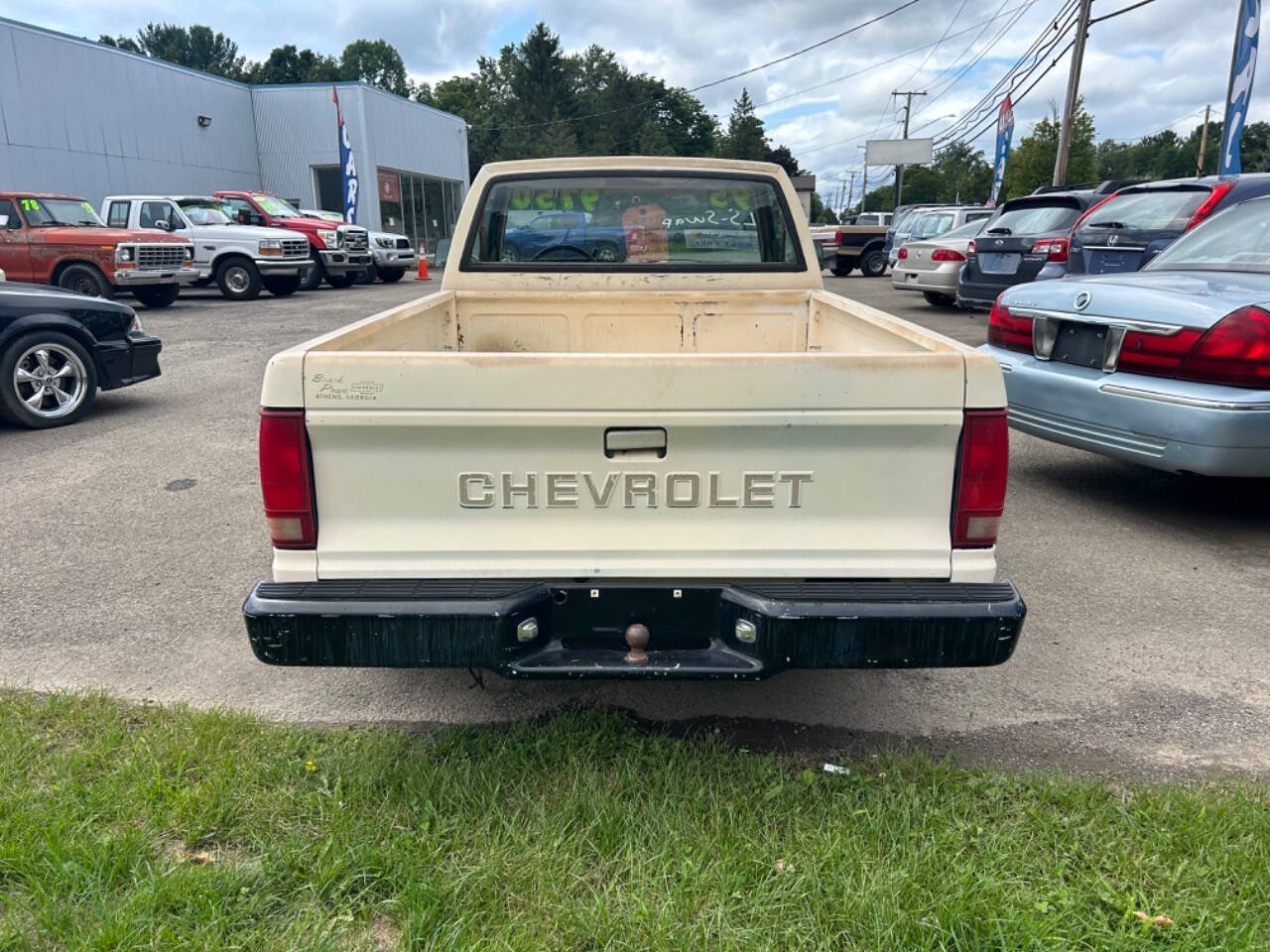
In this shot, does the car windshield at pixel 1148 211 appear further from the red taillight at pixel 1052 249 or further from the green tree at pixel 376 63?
the green tree at pixel 376 63

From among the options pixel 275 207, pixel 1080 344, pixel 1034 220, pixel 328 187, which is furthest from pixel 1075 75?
pixel 328 187

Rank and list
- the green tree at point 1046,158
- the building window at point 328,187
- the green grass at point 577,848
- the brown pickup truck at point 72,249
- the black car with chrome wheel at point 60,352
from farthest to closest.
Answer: the green tree at point 1046,158 < the building window at point 328,187 < the brown pickup truck at point 72,249 < the black car with chrome wheel at point 60,352 < the green grass at point 577,848

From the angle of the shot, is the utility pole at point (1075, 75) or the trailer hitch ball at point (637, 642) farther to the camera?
the utility pole at point (1075, 75)

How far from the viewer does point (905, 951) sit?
2027mm

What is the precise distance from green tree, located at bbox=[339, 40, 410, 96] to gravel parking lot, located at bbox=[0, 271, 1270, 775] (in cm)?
9647

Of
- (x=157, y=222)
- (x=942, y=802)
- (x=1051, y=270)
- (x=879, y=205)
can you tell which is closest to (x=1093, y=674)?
(x=942, y=802)

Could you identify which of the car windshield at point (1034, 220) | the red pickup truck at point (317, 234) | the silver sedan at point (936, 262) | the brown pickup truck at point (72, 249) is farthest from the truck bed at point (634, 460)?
the red pickup truck at point (317, 234)

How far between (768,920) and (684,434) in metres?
1.20

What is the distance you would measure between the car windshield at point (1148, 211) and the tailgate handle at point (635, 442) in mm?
7930

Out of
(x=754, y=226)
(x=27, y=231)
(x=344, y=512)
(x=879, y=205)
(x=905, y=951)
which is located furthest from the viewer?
(x=879, y=205)

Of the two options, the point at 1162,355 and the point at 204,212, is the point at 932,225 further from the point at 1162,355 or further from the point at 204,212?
the point at 1162,355

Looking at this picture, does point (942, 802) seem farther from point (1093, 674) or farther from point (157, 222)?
point (157, 222)

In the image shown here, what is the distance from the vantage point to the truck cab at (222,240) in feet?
55.7

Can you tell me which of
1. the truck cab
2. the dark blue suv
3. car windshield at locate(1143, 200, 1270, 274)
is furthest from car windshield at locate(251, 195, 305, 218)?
car windshield at locate(1143, 200, 1270, 274)
